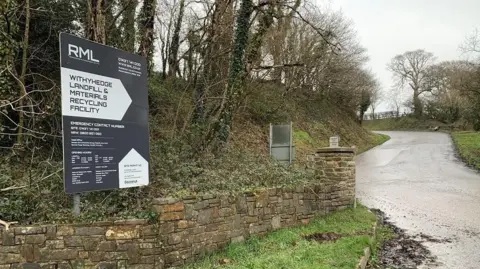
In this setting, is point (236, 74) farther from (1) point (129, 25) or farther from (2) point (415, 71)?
(2) point (415, 71)

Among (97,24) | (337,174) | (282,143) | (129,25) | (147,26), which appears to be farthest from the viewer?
(282,143)

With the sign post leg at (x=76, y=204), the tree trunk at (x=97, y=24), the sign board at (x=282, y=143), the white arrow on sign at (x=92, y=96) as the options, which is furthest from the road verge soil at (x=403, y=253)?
the tree trunk at (x=97, y=24)

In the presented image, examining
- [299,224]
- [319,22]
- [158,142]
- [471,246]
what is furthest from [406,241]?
[319,22]

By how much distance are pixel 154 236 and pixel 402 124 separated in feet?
166

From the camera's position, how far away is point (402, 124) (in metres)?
50.6

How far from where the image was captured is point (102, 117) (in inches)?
215

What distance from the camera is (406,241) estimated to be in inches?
285

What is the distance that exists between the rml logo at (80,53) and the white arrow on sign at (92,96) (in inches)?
8.2

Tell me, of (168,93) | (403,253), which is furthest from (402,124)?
(403,253)

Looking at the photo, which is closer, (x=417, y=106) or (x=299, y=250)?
(x=299, y=250)

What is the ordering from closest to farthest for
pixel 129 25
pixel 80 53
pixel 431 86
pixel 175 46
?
pixel 80 53 < pixel 129 25 < pixel 175 46 < pixel 431 86

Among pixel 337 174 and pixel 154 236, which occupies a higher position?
pixel 337 174

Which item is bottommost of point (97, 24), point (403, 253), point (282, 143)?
point (403, 253)

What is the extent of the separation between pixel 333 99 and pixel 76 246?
A: 27120 mm
